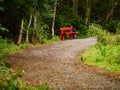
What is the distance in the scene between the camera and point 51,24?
29500 mm

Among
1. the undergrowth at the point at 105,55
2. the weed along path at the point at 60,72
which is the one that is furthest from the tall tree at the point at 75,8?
the weed along path at the point at 60,72

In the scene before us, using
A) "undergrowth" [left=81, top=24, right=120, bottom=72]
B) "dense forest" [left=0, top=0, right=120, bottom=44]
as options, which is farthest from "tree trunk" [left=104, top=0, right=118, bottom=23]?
"undergrowth" [left=81, top=24, right=120, bottom=72]

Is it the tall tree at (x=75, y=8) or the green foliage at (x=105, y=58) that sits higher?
the tall tree at (x=75, y=8)

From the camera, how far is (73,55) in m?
17.5

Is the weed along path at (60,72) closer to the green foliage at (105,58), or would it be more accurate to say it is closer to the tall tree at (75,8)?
the green foliage at (105,58)

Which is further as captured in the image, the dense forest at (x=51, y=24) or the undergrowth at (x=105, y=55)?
the undergrowth at (x=105, y=55)

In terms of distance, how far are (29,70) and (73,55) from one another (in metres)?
4.80

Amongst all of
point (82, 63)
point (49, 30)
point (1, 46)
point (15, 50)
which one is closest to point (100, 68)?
point (82, 63)

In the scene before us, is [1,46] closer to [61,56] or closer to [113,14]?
[61,56]

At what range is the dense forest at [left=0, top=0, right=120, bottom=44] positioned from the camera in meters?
20.3

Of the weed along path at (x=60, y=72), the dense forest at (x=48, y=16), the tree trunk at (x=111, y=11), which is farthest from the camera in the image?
the tree trunk at (x=111, y=11)

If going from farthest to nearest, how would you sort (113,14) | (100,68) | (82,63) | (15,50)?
(113,14), (15,50), (82,63), (100,68)

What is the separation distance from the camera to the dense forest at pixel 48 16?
20.3 metres

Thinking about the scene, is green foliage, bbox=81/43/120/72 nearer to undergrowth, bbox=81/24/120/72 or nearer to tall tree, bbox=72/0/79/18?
undergrowth, bbox=81/24/120/72
